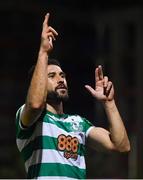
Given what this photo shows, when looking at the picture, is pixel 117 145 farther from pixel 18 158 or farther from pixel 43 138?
pixel 18 158

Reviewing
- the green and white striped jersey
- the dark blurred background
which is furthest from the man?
the dark blurred background

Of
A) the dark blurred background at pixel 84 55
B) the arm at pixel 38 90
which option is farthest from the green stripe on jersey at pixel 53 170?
the dark blurred background at pixel 84 55

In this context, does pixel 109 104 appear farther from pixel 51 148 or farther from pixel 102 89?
pixel 51 148

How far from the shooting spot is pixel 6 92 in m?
13.9

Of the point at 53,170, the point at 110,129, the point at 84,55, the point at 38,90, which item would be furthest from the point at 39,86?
the point at 84,55

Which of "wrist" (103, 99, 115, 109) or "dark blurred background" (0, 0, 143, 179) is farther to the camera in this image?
"dark blurred background" (0, 0, 143, 179)

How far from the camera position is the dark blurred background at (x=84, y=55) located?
13422mm

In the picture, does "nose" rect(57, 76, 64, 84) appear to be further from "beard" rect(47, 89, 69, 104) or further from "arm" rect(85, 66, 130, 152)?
"arm" rect(85, 66, 130, 152)

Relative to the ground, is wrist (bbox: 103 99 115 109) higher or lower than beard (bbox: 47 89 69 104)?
lower

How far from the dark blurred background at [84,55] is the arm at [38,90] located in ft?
26.5

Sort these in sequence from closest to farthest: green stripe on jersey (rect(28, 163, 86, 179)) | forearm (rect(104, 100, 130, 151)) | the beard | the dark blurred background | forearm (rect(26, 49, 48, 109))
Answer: forearm (rect(26, 49, 48, 109)) < green stripe on jersey (rect(28, 163, 86, 179)) < the beard < forearm (rect(104, 100, 130, 151)) < the dark blurred background

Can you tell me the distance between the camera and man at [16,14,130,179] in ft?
15.4

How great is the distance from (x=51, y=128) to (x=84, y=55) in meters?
9.80

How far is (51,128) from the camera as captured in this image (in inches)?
191
